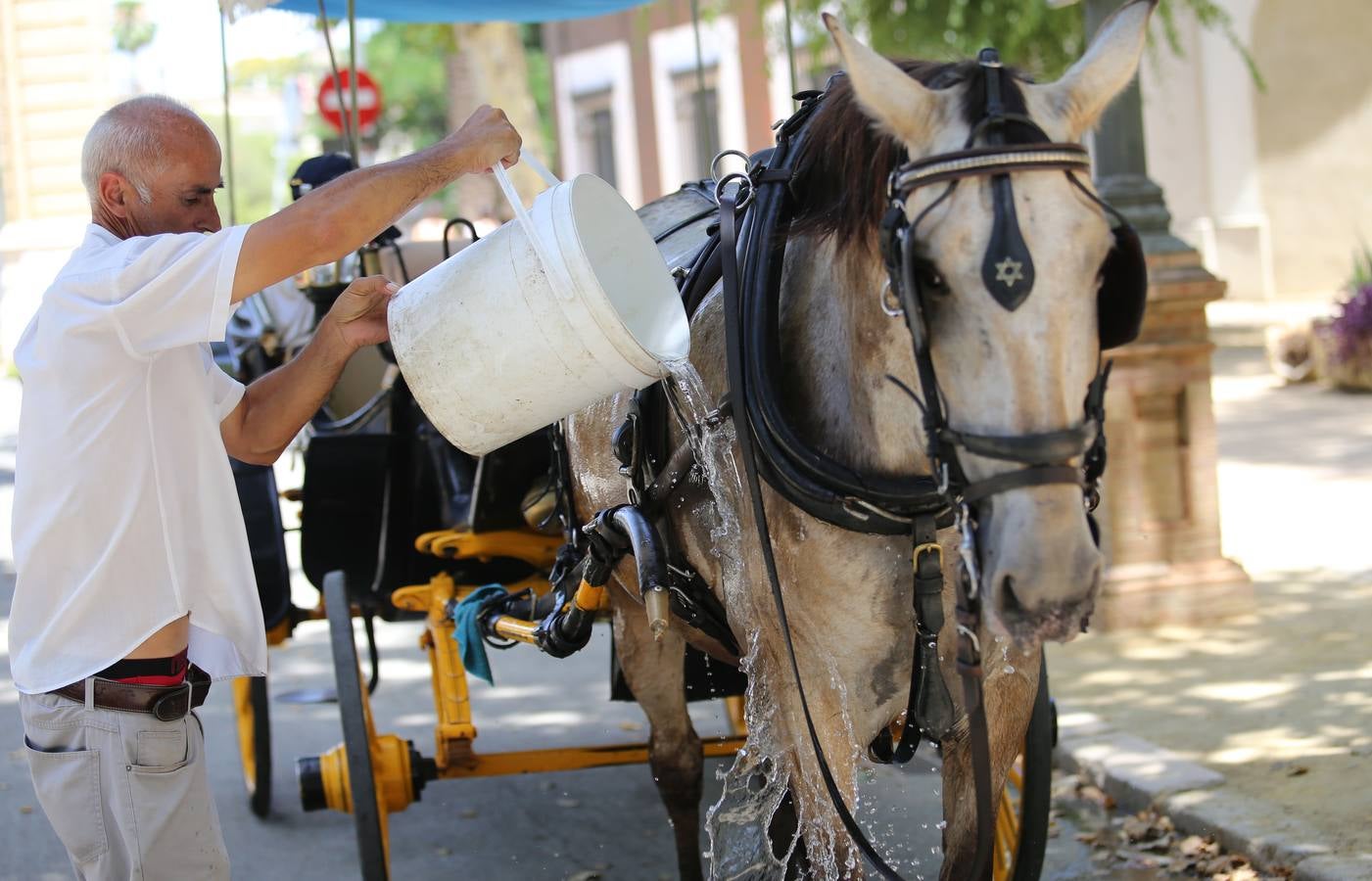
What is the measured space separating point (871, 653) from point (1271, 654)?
3.56m

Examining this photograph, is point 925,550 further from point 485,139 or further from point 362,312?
point 362,312

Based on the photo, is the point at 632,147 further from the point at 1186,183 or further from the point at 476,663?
the point at 476,663

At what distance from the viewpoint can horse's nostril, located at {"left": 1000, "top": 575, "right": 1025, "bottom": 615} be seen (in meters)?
1.97

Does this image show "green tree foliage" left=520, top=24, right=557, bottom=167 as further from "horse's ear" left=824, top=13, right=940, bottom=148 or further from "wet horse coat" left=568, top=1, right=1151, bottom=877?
"horse's ear" left=824, top=13, right=940, bottom=148

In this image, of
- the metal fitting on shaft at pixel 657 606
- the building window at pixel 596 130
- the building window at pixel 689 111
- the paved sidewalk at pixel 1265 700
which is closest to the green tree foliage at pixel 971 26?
the paved sidewalk at pixel 1265 700

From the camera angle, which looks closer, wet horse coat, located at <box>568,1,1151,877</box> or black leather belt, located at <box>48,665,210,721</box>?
wet horse coat, located at <box>568,1,1151,877</box>

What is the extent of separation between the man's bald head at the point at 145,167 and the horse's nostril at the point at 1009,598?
4.97 ft

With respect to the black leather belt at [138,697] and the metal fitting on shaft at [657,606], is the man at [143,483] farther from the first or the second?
the metal fitting on shaft at [657,606]

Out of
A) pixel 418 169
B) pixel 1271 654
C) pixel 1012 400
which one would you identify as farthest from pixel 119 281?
pixel 1271 654

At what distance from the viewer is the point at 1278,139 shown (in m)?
17.2

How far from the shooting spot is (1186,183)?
18203 millimetres

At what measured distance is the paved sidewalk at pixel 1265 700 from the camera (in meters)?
3.97

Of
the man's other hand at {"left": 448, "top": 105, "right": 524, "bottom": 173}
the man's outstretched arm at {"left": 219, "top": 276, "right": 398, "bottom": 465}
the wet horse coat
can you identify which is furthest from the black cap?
the man's other hand at {"left": 448, "top": 105, "right": 524, "bottom": 173}

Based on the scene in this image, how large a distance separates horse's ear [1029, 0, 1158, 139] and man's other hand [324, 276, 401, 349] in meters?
1.24
